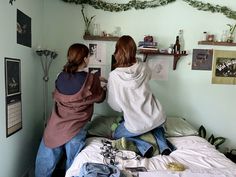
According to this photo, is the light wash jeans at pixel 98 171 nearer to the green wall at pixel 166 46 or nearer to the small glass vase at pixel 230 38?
the green wall at pixel 166 46

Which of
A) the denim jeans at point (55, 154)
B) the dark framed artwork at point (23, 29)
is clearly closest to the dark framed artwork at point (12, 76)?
the dark framed artwork at point (23, 29)

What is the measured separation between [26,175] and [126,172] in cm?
131

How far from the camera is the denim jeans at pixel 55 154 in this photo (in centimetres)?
210

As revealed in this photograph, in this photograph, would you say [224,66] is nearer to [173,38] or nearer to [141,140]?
Answer: [173,38]

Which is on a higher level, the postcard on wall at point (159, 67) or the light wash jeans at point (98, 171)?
the postcard on wall at point (159, 67)

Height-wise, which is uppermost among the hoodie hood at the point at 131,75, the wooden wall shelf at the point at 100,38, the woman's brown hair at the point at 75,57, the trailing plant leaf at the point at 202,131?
the wooden wall shelf at the point at 100,38

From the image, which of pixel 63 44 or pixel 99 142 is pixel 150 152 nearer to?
pixel 99 142

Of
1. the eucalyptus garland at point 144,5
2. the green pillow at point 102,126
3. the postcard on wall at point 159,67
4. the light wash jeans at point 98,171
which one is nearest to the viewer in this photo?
the light wash jeans at point 98,171

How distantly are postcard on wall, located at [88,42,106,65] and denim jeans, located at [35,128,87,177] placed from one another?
905 mm

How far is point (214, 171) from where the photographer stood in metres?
1.68

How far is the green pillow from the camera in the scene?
2.43 metres

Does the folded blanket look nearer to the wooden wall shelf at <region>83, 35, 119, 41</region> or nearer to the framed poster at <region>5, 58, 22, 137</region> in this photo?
the framed poster at <region>5, 58, 22, 137</region>

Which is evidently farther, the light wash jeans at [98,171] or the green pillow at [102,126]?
the green pillow at [102,126]

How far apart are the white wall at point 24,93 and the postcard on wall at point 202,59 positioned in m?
1.72
